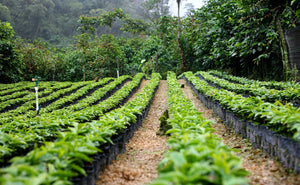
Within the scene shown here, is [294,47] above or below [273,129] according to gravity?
above

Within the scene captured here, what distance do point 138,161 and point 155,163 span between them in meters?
0.33

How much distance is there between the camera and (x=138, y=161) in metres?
3.55

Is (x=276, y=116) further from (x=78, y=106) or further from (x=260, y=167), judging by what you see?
(x=78, y=106)

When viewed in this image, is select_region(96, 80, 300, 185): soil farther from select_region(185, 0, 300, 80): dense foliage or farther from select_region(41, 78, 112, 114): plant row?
select_region(185, 0, 300, 80): dense foliage

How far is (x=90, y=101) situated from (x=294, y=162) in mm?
6873

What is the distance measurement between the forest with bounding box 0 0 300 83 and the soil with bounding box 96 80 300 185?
292 inches

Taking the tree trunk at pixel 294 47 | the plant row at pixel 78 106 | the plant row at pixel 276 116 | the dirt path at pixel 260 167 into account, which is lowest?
the dirt path at pixel 260 167

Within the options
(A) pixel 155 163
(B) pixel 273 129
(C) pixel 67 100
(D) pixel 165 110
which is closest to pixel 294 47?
(D) pixel 165 110

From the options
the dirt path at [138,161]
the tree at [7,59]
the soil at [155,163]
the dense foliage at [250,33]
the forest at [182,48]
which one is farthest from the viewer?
the tree at [7,59]

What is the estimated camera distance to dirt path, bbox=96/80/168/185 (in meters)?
2.80

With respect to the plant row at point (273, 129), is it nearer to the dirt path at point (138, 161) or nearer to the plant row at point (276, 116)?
the plant row at point (276, 116)

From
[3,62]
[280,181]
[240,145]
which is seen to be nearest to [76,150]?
[280,181]

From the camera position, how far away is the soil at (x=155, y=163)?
8.43 feet

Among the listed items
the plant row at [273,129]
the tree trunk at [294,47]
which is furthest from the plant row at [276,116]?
the tree trunk at [294,47]
